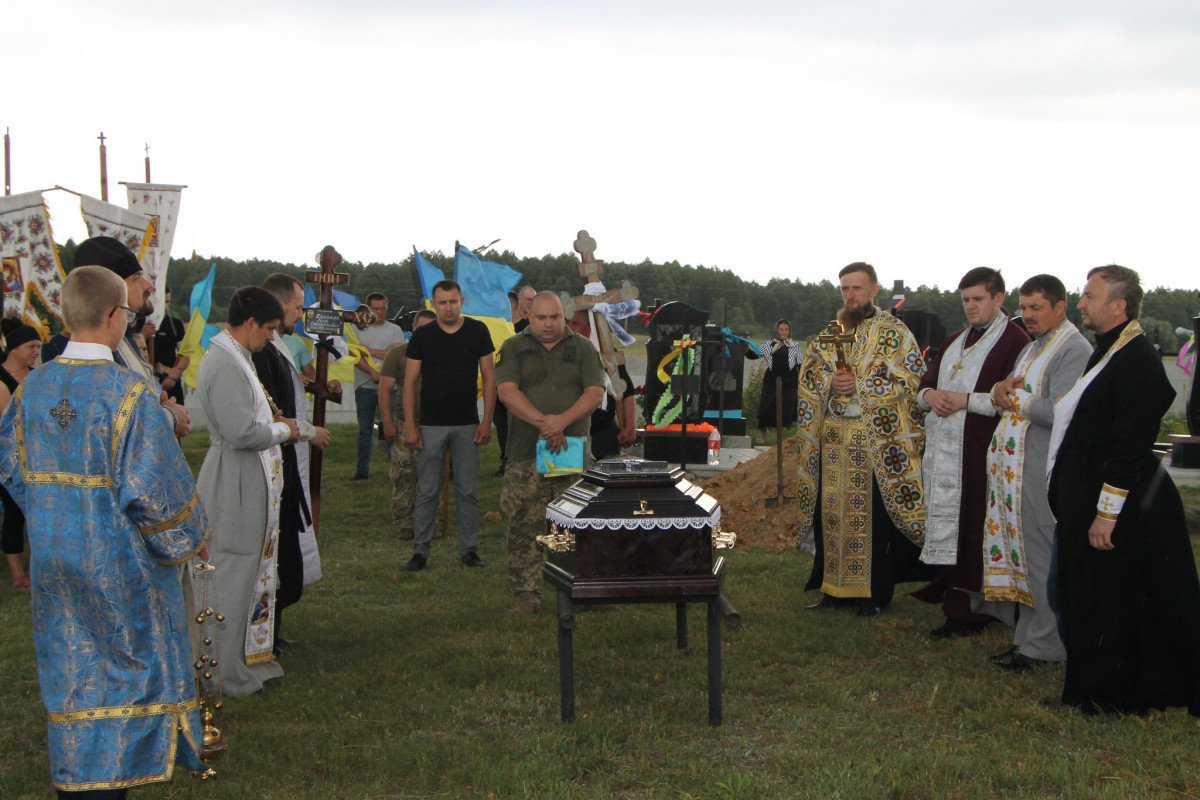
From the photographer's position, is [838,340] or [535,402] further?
[535,402]

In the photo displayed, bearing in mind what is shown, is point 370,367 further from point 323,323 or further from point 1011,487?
point 1011,487

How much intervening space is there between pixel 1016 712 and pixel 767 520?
466 cm

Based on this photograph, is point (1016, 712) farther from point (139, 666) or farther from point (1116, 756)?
point (139, 666)

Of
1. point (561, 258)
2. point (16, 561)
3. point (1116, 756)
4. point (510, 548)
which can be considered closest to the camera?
point (1116, 756)

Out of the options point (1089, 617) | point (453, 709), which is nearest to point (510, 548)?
point (453, 709)

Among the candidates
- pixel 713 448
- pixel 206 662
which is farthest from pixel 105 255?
pixel 713 448

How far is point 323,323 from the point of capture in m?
6.82

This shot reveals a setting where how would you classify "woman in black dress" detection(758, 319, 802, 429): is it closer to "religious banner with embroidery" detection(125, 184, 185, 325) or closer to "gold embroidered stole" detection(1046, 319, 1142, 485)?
"religious banner with embroidery" detection(125, 184, 185, 325)

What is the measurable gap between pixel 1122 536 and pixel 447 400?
4583 mm

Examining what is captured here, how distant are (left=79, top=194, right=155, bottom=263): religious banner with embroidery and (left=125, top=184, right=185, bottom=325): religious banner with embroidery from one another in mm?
237

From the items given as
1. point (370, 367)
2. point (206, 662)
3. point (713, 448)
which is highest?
point (370, 367)

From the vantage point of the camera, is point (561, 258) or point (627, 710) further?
point (561, 258)

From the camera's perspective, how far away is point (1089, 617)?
463 centimetres

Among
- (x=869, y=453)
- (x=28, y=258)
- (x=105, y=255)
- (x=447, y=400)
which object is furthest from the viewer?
(x=28, y=258)
